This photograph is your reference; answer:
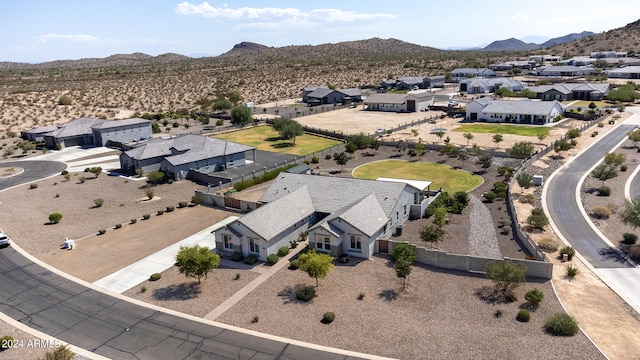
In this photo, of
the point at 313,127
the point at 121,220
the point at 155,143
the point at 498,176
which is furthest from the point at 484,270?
the point at 313,127

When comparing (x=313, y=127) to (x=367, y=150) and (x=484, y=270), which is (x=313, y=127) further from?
→ (x=484, y=270)

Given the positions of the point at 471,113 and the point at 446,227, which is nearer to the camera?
the point at 446,227

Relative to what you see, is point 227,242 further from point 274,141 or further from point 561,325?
point 274,141

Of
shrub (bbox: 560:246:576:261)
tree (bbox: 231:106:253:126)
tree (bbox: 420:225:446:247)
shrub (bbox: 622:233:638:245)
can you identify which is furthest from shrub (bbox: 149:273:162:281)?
tree (bbox: 231:106:253:126)

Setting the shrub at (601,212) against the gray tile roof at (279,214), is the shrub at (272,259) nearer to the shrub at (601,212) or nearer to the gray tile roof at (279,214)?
the gray tile roof at (279,214)

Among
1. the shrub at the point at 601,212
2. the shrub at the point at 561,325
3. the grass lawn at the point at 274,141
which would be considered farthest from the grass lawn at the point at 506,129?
→ the shrub at the point at 561,325

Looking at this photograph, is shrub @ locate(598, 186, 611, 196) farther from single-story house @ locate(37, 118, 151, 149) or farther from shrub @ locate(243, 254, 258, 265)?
single-story house @ locate(37, 118, 151, 149)
